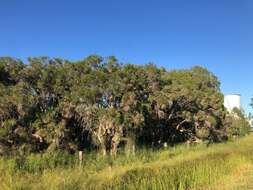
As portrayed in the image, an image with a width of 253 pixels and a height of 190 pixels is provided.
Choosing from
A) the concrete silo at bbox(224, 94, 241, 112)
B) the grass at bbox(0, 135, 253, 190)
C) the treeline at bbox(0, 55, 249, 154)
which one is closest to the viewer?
the grass at bbox(0, 135, 253, 190)

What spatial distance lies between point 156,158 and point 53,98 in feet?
25.7

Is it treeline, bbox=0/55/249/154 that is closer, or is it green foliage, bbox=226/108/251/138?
treeline, bbox=0/55/249/154

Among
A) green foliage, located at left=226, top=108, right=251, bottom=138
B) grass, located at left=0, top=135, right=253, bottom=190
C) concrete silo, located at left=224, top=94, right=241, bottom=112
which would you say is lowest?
grass, located at left=0, top=135, right=253, bottom=190

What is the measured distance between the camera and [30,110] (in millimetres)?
20703

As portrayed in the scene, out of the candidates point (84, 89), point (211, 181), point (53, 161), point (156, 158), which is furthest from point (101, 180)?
point (84, 89)

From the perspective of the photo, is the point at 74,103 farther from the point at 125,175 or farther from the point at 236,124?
the point at 236,124

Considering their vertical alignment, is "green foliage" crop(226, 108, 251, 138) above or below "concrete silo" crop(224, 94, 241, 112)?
below

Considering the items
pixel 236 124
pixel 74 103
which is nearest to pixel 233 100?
pixel 236 124

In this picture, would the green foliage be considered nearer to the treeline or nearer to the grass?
the treeline

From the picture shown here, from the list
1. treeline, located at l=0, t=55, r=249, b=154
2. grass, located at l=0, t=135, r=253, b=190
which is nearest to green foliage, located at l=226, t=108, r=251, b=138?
treeline, located at l=0, t=55, r=249, b=154

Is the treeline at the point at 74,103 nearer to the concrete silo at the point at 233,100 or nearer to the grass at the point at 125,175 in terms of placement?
the grass at the point at 125,175

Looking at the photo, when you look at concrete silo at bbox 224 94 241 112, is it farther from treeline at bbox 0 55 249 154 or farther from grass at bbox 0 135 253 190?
grass at bbox 0 135 253 190

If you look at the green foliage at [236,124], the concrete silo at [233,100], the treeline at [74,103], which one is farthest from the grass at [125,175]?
the concrete silo at [233,100]

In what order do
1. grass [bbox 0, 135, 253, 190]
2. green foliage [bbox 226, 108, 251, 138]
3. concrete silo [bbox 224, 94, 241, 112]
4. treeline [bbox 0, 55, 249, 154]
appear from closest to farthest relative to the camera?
grass [bbox 0, 135, 253, 190] → treeline [bbox 0, 55, 249, 154] → green foliage [bbox 226, 108, 251, 138] → concrete silo [bbox 224, 94, 241, 112]
